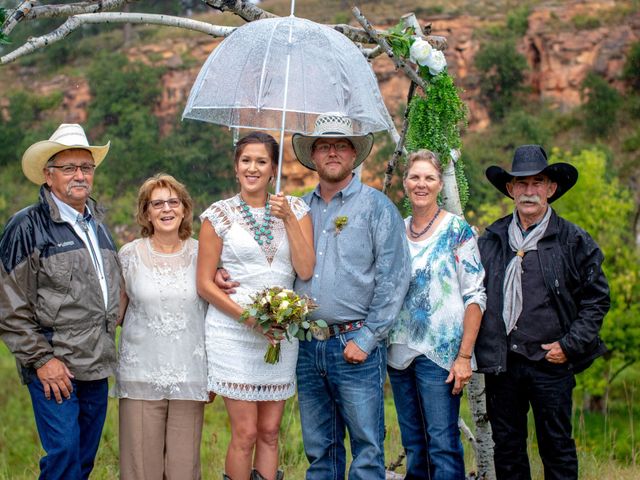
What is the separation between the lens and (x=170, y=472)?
14.5 feet

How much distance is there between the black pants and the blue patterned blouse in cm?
38

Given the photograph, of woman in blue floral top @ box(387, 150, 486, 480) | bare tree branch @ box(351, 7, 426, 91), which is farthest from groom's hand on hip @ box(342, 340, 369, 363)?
bare tree branch @ box(351, 7, 426, 91)

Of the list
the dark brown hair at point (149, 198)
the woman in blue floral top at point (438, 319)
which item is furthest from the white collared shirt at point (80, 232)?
the woman in blue floral top at point (438, 319)

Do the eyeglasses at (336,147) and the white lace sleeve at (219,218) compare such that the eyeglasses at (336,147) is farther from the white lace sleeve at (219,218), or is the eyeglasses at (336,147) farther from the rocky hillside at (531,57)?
the rocky hillside at (531,57)

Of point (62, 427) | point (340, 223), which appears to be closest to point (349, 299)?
point (340, 223)

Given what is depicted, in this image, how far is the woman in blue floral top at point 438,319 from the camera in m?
4.35

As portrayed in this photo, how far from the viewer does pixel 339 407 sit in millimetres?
4363

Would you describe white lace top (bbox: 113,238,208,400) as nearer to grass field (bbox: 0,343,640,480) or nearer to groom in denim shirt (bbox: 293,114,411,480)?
groom in denim shirt (bbox: 293,114,411,480)

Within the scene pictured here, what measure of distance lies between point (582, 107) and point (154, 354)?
116ft

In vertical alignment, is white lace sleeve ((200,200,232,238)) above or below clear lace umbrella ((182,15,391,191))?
below

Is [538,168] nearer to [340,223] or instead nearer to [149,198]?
[340,223]

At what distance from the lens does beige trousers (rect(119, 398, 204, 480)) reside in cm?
439

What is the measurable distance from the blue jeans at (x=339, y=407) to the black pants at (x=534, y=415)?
2.19 feet

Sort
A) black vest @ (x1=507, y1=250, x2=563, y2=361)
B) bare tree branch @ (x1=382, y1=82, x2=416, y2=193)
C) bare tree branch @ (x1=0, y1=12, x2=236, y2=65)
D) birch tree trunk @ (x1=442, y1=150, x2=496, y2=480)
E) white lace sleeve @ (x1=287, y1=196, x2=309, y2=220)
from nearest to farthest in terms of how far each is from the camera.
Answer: white lace sleeve @ (x1=287, y1=196, x2=309, y2=220) → black vest @ (x1=507, y1=250, x2=563, y2=361) → bare tree branch @ (x1=0, y1=12, x2=236, y2=65) → birch tree trunk @ (x1=442, y1=150, x2=496, y2=480) → bare tree branch @ (x1=382, y1=82, x2=416, y2=193)
